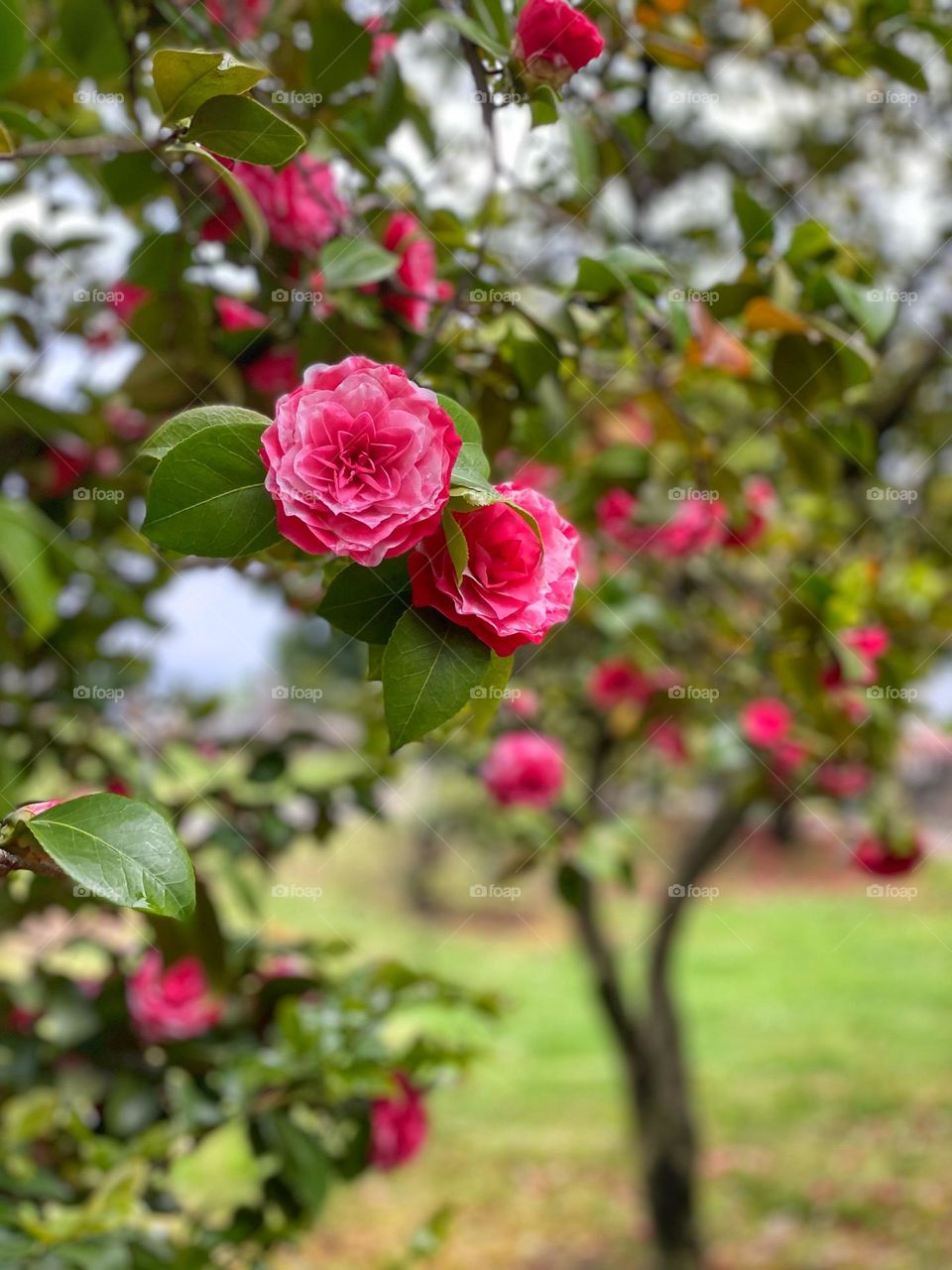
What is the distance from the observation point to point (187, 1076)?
1104 millimetres

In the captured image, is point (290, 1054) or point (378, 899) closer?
point (290, 1054)

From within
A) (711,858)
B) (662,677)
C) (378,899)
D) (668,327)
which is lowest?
(378,899)

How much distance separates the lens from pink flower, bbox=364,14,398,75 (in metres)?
0.91

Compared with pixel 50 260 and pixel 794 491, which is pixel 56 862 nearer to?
pixel 50 260

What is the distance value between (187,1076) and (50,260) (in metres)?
0.88

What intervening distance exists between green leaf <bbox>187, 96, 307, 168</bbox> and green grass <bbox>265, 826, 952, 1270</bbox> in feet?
2.73

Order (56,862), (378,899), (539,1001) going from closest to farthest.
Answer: (56,862) → (539,1001) → (378,899)

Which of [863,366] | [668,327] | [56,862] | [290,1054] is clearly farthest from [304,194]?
[290,1054]

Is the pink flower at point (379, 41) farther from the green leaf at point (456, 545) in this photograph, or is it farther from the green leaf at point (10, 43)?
the green leaf at point (456, 545)

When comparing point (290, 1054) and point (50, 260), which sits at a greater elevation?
point (50, 260)

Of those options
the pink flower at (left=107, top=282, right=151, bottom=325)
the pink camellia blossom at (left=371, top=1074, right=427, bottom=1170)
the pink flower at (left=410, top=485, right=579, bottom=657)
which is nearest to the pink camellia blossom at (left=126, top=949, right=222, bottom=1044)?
the pink camellia blossom at (left=371, top=1074, right=427, bottom=1170)

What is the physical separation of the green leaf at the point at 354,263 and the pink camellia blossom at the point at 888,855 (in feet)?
3.56

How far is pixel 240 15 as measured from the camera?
41.1 inches

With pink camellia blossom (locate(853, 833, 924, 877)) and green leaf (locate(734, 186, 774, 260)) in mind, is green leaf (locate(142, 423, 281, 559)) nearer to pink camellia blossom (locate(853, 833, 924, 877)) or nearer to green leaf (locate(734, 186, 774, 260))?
green leaf (locate(734, 186, 774, 260))
